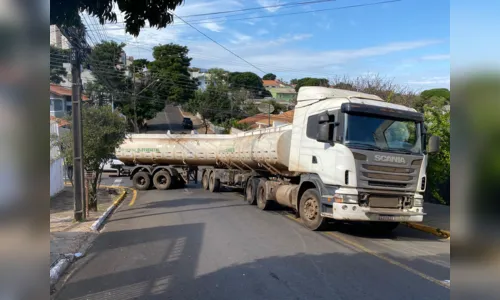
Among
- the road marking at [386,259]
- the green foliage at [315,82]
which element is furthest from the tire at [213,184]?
the road marking at [386,259]

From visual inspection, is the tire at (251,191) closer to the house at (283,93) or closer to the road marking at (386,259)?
the road marking at (386,259)

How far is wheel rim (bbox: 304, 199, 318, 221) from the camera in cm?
1073

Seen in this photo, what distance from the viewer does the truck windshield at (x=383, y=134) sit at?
9.72m

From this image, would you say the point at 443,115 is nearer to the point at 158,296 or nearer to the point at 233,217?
the point at 233,217

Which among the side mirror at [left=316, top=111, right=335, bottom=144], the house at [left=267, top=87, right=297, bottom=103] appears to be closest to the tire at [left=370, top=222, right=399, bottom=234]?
the side mirror at [left=316, top=111, right=335, bottom=144]

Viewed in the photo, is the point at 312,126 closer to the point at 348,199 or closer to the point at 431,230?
the point at 348,199

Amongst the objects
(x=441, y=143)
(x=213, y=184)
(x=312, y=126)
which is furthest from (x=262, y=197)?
(x=213, y=184)

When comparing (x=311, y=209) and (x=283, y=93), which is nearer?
(x=311, y=209)

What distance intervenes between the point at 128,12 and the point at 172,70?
36750 mm

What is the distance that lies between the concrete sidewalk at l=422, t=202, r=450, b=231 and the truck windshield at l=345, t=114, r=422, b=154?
2.53 meters

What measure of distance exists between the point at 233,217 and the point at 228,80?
161 feet

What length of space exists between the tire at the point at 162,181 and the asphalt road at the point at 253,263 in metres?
10.7

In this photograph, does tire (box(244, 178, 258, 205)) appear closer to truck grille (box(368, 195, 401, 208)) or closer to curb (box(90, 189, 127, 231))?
curb (box(90, 189, 127, 231))

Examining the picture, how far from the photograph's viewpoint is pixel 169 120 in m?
59.3
